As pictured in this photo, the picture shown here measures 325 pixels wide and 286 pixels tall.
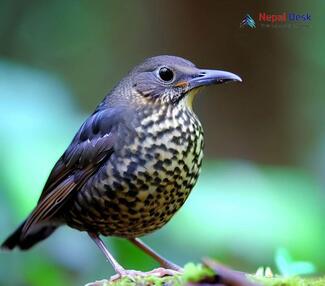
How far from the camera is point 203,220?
4695mm

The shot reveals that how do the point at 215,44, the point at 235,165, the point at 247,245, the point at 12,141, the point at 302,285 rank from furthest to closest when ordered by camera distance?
the point at 215,44, the point at 235,165, the point at 247,245, the point at 12,141, the point at 302,285

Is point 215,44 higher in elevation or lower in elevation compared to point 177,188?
higher

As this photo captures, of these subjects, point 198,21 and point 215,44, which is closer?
point 215,44

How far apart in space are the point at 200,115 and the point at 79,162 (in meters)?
4.62

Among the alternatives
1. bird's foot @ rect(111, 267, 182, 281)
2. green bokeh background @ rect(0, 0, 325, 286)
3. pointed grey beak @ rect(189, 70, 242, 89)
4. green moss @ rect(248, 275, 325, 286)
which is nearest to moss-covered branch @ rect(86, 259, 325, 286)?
green moss @ rect(248, 275, 325, 286)

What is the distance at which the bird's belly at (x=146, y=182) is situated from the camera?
3.18 meters

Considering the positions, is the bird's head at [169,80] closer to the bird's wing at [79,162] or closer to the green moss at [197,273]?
the bird's wing at [79,162]

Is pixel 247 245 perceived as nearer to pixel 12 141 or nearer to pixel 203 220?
pixel 203 220

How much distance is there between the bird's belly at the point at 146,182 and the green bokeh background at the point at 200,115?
1.15 metres

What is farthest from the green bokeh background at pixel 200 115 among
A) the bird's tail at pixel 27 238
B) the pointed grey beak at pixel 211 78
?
the pointed grey beak at pixel 211 78

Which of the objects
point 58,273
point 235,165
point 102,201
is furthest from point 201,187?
point 102,201

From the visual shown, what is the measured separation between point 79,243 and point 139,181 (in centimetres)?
170

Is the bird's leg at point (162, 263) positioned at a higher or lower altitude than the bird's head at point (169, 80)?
lower

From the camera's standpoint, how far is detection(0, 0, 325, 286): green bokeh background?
463 centimetres
